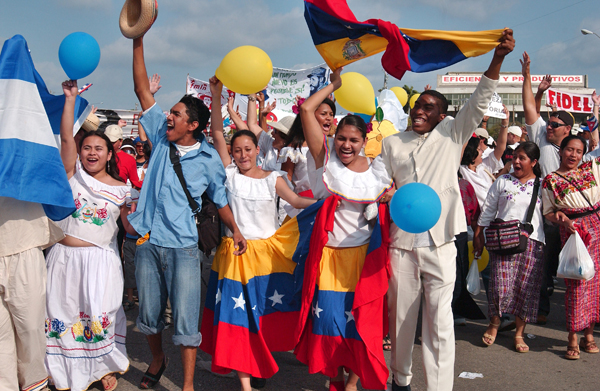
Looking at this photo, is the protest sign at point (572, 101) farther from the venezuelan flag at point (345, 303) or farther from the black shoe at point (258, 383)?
the black shoe at point (258, 383)

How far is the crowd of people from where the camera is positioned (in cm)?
353

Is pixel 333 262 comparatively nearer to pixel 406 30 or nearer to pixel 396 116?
pixel 406 30

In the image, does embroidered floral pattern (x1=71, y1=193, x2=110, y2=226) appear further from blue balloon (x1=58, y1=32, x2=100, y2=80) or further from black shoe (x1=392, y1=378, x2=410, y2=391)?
black shoe (x1=392, y1=378, x2=410, y2=391)

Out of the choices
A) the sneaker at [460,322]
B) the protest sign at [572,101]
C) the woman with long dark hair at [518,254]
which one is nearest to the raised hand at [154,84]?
the woman with long dark hair at [518,254]

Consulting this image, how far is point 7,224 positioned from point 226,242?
4.87ft

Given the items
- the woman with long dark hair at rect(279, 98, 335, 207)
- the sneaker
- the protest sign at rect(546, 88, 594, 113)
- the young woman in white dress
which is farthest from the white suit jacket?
the protest sign at rect(546, 88, 594, 113)

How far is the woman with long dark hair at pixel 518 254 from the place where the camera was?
498cm

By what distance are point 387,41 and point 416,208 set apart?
4.77 ft

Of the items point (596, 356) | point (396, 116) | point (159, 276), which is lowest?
point (596, 356)

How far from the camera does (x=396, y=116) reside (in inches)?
277

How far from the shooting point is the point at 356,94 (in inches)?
195

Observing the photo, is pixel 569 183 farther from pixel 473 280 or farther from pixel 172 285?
pixel 172 285

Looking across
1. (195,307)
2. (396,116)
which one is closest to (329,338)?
(195,307)

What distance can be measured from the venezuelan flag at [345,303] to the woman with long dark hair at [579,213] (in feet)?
7.57
